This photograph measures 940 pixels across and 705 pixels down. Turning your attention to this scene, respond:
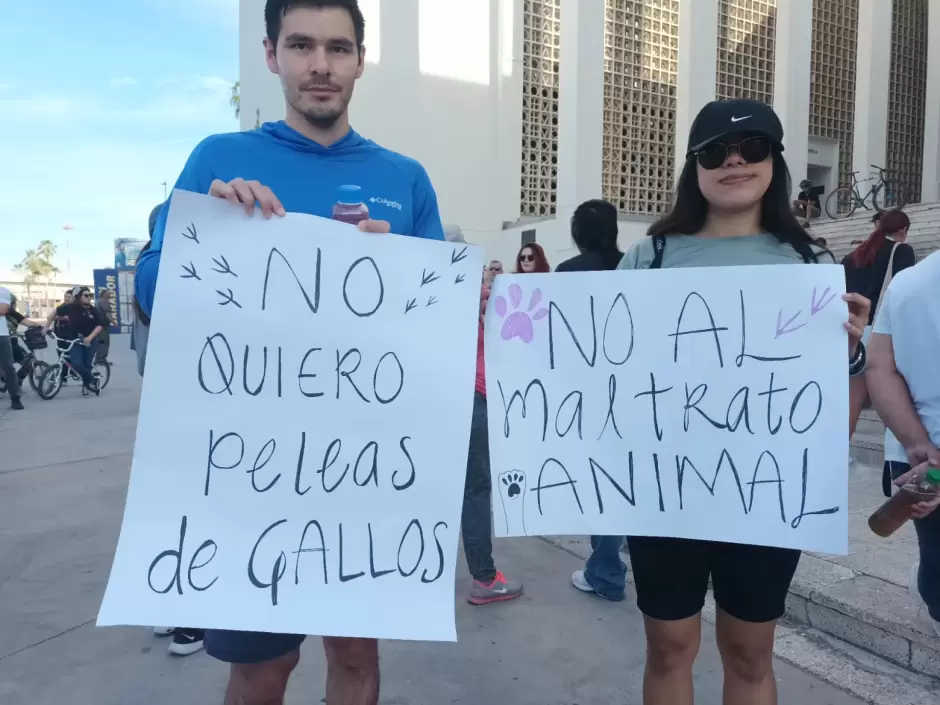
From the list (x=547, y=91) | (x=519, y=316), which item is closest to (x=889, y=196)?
(x=547, y=91)

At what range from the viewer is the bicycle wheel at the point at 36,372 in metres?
10.7

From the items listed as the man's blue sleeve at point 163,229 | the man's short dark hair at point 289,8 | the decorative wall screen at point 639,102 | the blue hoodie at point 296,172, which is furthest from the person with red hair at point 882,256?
the decorative wall screen at point 639,102

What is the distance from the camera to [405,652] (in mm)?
2832

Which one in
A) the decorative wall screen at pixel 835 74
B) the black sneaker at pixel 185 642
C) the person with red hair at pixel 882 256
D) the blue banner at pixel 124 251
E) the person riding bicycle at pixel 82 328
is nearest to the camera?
the black sneaker at pixel 185 642

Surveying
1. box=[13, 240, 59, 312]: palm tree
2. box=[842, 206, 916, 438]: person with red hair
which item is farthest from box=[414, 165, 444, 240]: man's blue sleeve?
box=[13, 240, 59, 312]: palm tree

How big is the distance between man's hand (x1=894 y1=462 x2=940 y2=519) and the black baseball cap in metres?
0.94

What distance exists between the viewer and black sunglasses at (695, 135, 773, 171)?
164cm

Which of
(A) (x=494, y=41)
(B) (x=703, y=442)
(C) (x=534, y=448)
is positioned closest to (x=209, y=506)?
(C) (x=534, y=448)

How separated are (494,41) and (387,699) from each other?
50.2 feet

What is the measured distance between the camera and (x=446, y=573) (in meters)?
1.48

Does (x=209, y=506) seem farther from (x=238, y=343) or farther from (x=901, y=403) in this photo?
(x=901, y=403)

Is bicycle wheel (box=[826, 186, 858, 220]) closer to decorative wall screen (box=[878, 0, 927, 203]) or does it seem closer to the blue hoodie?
decorative wall screen (box=[878, 0, 927, 203])

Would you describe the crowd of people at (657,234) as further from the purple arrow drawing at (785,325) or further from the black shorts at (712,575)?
the purple arrow drawing at (785,325)

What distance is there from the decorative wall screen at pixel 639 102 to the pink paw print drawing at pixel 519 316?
12764 millimetres
